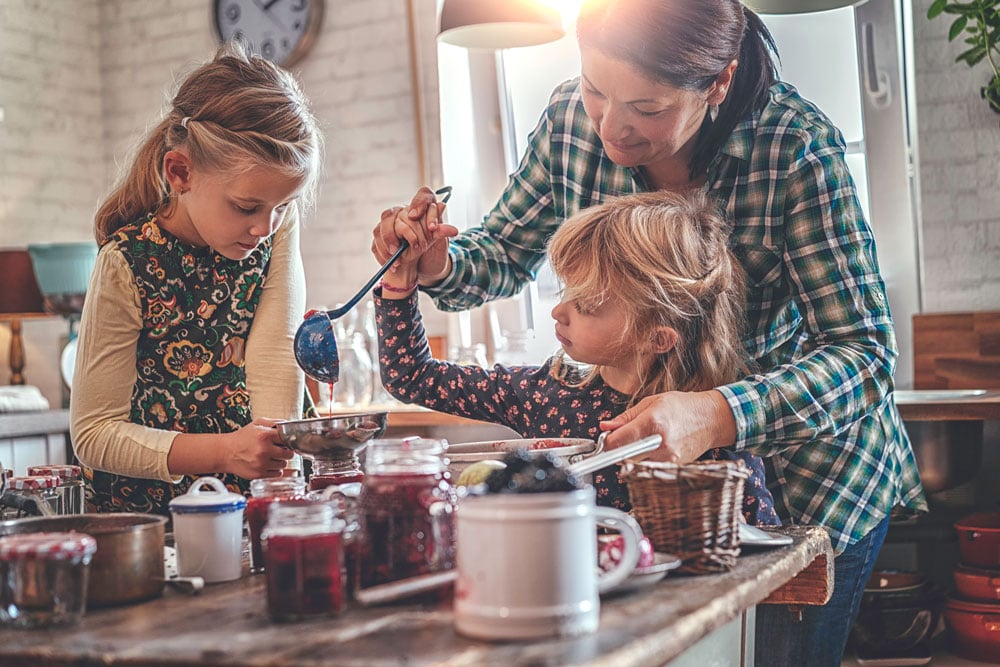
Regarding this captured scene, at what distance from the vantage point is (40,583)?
1048 millimetres

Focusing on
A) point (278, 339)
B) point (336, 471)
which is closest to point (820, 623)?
point (336, 471)

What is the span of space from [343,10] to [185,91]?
2.94 metres

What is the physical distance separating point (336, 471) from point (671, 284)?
644 millimetres

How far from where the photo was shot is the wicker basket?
121 cm

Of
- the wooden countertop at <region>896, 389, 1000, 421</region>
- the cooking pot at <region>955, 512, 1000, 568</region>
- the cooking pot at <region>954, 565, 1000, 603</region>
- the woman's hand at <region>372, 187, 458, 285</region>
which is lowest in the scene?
the cooking pot at <region>954, 565, 1000, 603</region>

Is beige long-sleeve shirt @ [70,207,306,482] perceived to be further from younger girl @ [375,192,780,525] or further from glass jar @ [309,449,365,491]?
glass jar @ [309,449,365,491]

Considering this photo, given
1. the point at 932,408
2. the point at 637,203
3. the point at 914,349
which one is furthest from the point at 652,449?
the point at 914,349

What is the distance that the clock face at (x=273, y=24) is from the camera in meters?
4.93

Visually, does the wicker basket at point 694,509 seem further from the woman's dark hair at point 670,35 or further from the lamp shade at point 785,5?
the lamp shade at point 785,5

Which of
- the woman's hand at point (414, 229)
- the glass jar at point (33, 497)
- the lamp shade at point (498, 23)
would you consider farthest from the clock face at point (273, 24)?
the glass jar at point (33, 497)

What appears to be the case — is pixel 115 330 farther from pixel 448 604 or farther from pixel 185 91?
pixel 448 604

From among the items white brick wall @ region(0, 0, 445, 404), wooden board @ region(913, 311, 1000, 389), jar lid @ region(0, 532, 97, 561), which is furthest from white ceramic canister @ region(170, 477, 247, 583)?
white brick wall @ region(0, 0, 445, 404)

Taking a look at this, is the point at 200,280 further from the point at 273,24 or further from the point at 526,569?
the point at 273,24

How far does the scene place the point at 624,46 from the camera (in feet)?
5.66
